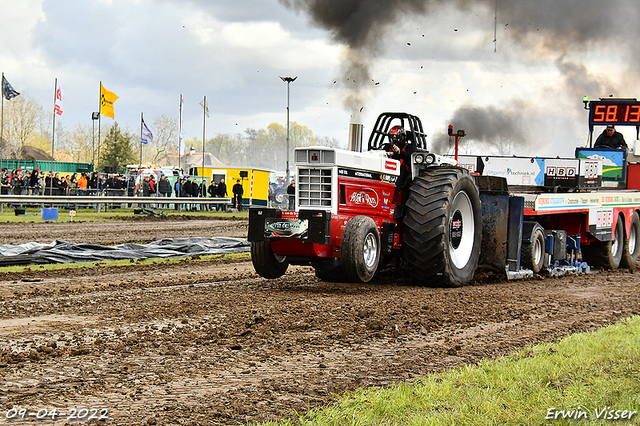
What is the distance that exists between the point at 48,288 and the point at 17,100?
8369 cm

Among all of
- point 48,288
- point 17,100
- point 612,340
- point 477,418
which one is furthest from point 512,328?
point 17,100

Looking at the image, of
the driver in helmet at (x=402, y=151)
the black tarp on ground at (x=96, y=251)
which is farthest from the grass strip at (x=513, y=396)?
the black tarp on ground at (x=96, y=251)

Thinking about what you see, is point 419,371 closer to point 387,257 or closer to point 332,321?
point 332,321

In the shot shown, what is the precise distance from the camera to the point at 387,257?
1134 centimetres

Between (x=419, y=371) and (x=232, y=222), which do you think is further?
(x=232, y=222)

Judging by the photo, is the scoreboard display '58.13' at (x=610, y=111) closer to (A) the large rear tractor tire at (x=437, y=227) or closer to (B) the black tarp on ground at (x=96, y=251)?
(A) the large rear tractor tire at (x=437, y=227)

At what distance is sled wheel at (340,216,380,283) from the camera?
938 centimetres

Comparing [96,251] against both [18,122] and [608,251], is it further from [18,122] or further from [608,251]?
[18,122]

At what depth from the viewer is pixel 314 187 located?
999 cm

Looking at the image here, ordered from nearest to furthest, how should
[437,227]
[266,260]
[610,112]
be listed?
[437,227]
[266,260]
[610,112]

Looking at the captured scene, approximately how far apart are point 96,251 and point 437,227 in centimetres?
785

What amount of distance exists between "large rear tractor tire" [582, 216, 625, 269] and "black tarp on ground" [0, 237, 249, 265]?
843 cm

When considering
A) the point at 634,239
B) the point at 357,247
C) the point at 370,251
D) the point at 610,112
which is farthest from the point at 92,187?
the point at 357,247

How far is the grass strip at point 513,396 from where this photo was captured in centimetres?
433
